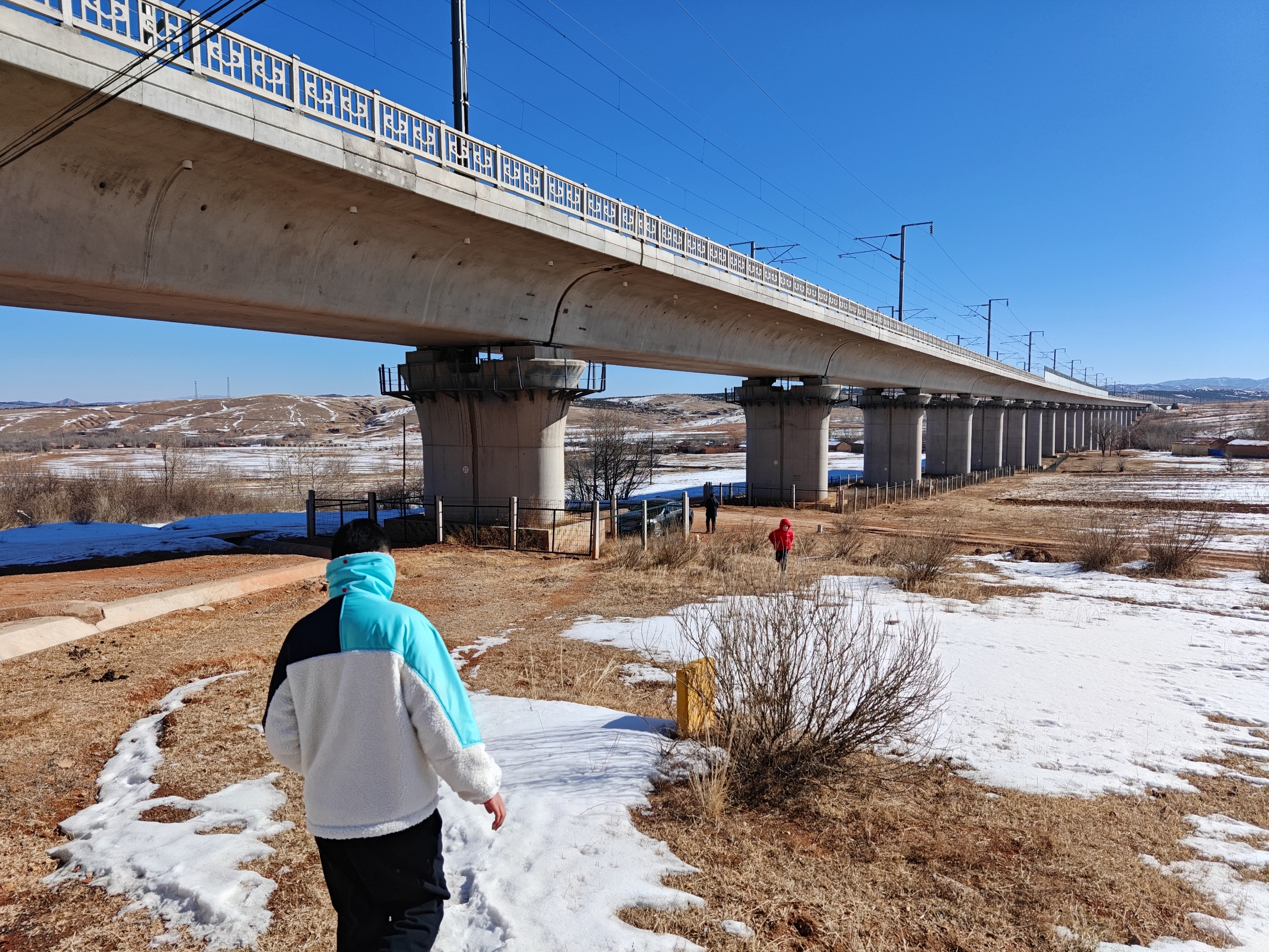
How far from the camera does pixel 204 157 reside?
1075cm

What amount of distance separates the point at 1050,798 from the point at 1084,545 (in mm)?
16109

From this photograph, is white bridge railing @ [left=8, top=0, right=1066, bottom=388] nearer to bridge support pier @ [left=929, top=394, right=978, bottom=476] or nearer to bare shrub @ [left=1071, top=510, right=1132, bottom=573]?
bare shrub @ [left=1071, top=510, right=1132, bottom=573]

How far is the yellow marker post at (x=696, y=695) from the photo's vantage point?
589 centimetres

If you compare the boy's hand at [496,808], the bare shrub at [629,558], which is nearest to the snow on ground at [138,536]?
the bare shrub at [629,558]

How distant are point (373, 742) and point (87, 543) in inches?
833

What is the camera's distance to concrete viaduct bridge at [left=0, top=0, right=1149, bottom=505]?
957 centimetres

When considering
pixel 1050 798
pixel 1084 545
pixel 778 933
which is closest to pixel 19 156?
pixel 778 933

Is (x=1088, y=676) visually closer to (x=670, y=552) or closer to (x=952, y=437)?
(x=670, y=552)

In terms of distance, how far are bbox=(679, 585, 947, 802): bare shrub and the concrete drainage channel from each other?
7950 mm

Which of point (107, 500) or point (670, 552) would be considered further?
point (107, 500)

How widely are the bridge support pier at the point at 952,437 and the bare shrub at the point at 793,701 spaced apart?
54.8 m

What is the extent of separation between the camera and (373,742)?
2.55 m

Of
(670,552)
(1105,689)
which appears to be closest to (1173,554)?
(670,552)

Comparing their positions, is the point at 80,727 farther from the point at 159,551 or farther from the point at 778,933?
the point at 159,551
